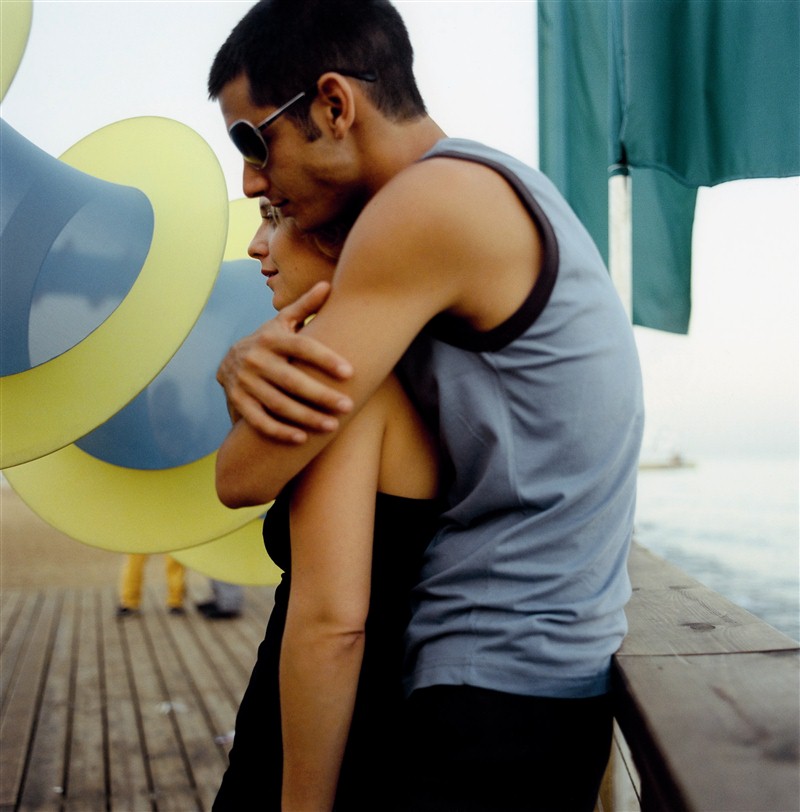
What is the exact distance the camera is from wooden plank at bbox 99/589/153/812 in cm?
309

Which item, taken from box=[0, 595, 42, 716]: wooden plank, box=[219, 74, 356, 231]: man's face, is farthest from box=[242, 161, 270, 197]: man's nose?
box=[0, 595, 42, 716]: wooden plank

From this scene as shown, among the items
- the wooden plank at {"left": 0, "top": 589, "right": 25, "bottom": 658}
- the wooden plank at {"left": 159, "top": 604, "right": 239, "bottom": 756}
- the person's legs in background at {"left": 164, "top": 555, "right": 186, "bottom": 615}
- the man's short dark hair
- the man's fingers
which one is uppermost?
the man's short dark hair

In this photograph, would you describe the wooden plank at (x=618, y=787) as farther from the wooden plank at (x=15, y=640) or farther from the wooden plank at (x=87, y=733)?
the wooden plank at (x=15, y=640)

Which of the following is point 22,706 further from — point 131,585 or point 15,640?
point 131,585

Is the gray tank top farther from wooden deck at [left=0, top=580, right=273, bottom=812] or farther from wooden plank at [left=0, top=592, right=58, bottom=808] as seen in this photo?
wooden plank at [left=0, top=592, right=58, bottom=808]

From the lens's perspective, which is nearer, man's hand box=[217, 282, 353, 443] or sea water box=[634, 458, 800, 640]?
man's hand box=[217, 282, 353, 443]

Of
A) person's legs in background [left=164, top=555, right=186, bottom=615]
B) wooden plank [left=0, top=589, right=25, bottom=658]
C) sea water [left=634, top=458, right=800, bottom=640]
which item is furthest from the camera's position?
sea water [left=634, top=458, right=800, bottom=640]

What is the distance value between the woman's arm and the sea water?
563 cm

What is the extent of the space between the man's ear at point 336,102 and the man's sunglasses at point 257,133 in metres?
0.01

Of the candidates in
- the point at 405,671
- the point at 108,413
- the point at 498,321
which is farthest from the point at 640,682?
the point at 108,413

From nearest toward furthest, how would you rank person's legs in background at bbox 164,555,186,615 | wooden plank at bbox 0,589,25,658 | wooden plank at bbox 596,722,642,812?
wooden plank at bbox 596,722,642,812
wooden plank at bbox 0,589,25,658
person's legs in background at bbox 164,555,186,615

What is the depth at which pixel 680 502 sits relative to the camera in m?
17.4

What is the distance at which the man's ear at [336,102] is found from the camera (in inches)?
37.6

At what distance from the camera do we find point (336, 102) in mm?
966
